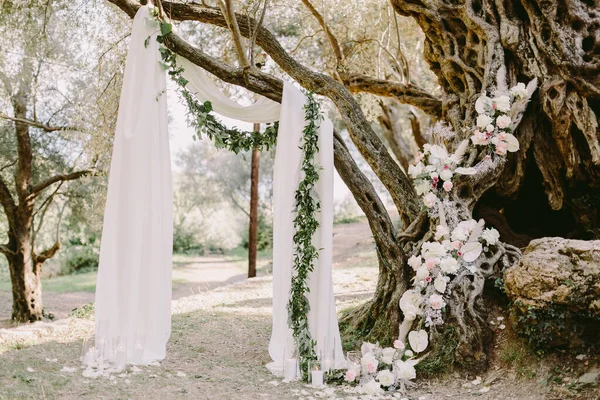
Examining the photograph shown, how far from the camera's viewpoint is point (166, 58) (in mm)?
5453

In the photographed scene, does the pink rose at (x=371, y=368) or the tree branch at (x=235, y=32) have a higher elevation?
the tree branch at (x=235, y=32)

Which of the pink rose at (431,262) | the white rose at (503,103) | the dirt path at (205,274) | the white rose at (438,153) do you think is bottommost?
the dirt path at (205,274)

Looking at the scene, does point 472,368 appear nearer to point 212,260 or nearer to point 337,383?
point 337,383

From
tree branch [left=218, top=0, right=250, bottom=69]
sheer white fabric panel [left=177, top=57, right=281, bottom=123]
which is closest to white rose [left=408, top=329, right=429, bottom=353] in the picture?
sheer white fabric panel [left=177, top=57, right=281, bottom=123]

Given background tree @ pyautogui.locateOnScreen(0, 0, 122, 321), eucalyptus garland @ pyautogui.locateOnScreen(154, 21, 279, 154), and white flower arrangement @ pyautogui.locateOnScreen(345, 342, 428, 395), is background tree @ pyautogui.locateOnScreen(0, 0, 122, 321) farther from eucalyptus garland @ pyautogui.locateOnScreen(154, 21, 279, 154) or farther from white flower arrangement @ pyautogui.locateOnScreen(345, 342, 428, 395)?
white flower arrangement @ pyautogui.locateOnScreen(345, 342, 428, 395)

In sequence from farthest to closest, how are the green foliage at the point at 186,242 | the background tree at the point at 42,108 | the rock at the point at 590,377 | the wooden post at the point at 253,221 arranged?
the green foliage at the point at 186,242
the wooden post at the point at 253,221
the background tree at the point at 42,108
the rock at the point at 590,377

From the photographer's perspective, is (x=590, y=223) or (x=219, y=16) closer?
(x=590, y=223)

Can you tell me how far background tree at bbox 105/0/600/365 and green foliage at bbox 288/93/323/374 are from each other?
0.88 metres

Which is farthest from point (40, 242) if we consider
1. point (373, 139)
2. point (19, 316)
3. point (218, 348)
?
point (373, 139)

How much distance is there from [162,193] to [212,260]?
1992 cm

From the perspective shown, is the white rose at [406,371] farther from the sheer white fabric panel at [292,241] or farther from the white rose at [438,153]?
the white rose at [438,153]

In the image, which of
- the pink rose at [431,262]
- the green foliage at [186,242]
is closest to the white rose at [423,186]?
the pink rose at [431,262]

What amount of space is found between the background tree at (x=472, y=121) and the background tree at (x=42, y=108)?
10.8 ft

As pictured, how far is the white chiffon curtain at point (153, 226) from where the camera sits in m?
5.18
